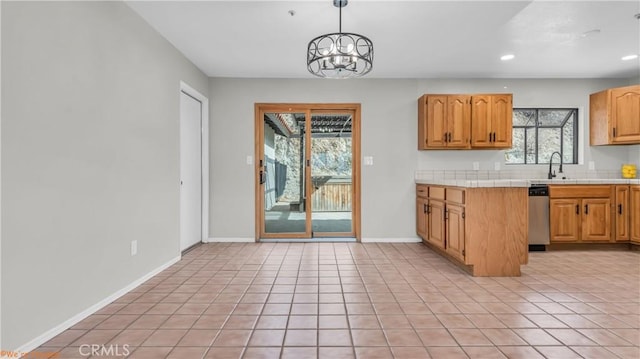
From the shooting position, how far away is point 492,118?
4305 millimetres

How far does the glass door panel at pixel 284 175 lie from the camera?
4.73 meters

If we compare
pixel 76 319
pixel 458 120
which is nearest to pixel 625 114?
pixel 458 120

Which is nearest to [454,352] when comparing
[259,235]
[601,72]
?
[259,235]

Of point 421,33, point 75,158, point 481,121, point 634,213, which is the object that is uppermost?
point 421,33

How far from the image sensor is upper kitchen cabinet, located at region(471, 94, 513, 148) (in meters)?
4.29

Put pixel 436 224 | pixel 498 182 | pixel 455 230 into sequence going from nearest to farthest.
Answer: pixel 498 182, pixel 455 230, pixel 436 224

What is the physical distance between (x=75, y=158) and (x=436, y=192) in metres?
3.43

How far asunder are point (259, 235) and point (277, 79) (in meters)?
2.24

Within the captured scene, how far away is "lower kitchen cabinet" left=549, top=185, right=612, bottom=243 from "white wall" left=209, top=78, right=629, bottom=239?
0.80 metres

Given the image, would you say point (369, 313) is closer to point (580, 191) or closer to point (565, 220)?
point (565, 220)

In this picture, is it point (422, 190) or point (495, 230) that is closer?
point (495, 230)

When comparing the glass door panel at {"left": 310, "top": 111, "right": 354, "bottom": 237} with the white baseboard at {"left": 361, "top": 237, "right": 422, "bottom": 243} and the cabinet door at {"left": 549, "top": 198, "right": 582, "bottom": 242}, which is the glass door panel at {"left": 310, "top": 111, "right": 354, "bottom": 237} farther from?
the cabinet door at {"left": 549, "top": 198, "right": 582, "bottom": 242}

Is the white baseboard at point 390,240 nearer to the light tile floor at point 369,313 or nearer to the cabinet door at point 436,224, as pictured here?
the cabinet door at point 436,224

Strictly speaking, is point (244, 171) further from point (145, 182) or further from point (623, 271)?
point (623, 271)
